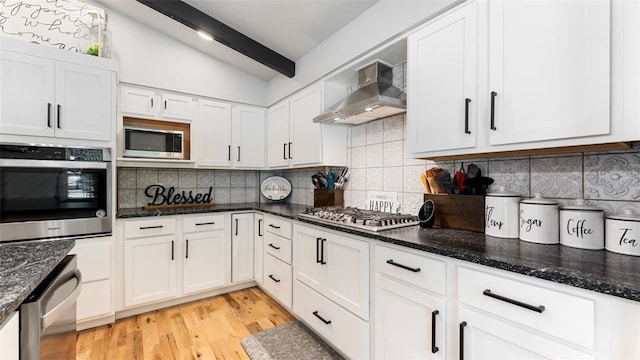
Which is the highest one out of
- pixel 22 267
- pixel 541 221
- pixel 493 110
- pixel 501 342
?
pixel 493 110

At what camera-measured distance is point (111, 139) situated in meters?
2.18

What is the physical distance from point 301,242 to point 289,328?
71 cm

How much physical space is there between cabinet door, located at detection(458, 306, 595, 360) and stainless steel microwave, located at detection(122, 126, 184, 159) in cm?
271

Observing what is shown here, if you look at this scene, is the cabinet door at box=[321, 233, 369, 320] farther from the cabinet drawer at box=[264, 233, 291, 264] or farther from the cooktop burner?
the cabinet drawer at box=[264, 233, 291, 264]

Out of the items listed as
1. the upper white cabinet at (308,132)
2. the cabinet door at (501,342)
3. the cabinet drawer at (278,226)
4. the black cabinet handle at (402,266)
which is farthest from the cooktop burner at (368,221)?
the upper white cabinet at (308,132)

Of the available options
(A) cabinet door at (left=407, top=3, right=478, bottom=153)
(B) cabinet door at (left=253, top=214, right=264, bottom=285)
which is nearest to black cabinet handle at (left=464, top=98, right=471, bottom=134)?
(A) cabinet door at (left=407, top=3, right=478, bottom=153)

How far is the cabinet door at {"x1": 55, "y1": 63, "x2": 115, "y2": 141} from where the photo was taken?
2.02 m

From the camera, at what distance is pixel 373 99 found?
1719 mm

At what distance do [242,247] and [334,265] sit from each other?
4.64 feet

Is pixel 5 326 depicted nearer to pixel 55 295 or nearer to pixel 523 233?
pixel 55 295

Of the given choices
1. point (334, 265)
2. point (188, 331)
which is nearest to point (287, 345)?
point (334, 265)

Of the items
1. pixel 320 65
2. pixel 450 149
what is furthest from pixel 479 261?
pixel 320 65

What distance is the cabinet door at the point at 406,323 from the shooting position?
1.16 metres

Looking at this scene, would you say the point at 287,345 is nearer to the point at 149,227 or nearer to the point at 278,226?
the point at 278,226
